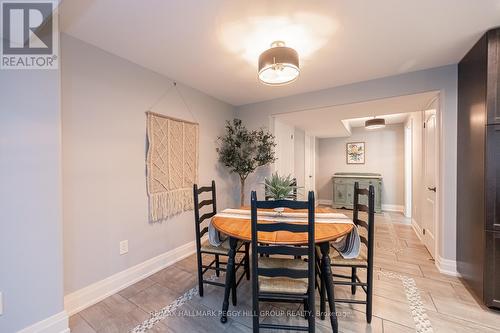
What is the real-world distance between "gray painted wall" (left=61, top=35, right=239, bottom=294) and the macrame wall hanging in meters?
0.09

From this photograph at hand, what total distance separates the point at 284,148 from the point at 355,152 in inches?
119

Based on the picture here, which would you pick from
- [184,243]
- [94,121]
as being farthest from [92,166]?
[184,243]

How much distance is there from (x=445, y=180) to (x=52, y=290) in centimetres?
378

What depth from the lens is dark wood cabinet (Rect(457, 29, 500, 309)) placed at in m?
1.69

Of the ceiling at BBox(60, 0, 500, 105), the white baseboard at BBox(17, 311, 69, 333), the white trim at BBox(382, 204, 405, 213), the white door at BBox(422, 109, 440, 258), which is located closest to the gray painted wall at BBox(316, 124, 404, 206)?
the white trim at BBox(382, 204, 405, 213)

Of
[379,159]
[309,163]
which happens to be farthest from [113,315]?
[379,159]

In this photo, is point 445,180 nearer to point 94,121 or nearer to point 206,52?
point 206,52

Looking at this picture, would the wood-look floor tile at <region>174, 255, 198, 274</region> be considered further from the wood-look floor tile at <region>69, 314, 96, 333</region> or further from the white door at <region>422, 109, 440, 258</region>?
the white door at <region>422, 109, 440, 258</region>

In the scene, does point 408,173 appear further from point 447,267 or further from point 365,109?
point 447,267

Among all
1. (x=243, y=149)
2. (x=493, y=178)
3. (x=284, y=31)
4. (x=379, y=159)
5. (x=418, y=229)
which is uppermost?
(x=284, y=31)

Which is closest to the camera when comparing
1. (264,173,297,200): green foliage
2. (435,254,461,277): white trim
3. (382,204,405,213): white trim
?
(264,173,297,200): green foliage

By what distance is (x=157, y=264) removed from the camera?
7.99 ft

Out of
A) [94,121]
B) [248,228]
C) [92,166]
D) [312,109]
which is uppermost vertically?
[312,109]

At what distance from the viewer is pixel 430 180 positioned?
287 cm
